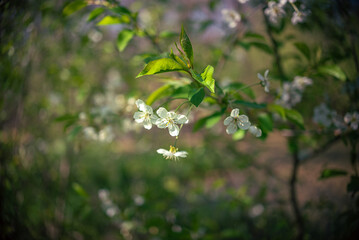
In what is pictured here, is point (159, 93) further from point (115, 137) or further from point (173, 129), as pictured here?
point (115, 137)

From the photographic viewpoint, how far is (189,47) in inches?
29.0

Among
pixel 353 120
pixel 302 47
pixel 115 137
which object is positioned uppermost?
pixel 302 47

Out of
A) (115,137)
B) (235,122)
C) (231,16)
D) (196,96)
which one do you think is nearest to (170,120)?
(196,96)

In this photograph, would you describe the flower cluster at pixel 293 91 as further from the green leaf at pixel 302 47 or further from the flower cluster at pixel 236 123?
the flower cluster at pixel 236 123

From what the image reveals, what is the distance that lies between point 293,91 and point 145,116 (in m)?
0.89

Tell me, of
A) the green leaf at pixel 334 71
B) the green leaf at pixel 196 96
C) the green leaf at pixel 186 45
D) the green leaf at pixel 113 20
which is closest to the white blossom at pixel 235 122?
the green leaf at pixel 196 96

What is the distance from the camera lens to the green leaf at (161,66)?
68 cm

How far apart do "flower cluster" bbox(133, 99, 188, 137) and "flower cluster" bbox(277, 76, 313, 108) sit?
728mm

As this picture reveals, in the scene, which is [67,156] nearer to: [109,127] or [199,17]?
[109,127]

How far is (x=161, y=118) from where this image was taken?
2.68 ft

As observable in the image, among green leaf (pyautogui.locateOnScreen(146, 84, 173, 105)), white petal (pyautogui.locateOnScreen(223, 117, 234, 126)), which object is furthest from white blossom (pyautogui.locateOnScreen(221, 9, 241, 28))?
white petal (pyautogui.locateOnScreen(223, 117, 234, 126))

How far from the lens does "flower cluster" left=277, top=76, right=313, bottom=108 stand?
120cm

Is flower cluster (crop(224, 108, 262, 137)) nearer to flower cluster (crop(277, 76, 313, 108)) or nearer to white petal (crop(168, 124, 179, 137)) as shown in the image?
white petal (crop(168, 124, 179, 137))

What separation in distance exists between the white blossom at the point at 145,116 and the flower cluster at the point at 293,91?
79 cm
